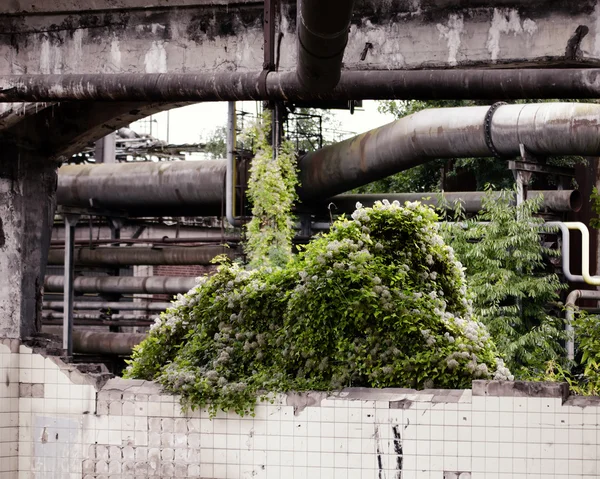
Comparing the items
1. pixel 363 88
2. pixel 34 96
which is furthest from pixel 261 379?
pixel 34 96

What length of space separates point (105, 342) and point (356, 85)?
12335mm

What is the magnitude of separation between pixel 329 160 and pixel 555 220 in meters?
4.14

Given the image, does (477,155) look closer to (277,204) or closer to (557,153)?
(557,153)

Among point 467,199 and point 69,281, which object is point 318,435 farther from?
point 69,281

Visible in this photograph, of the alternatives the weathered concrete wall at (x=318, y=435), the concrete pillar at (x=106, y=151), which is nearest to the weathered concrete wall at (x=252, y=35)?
the weathered concrete wall at (x=318, y=435)

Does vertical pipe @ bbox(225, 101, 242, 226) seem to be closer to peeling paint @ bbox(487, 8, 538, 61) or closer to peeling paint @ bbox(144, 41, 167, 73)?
peeling paint @ bbox(144, 41, 167, 73)

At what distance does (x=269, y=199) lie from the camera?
14328 millimetres

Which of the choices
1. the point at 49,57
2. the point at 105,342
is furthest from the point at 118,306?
the point at 49,57

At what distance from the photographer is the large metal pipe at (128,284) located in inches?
698

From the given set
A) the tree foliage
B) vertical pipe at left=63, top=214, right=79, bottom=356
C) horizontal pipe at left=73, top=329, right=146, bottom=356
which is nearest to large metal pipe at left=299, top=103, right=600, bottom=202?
the tree foliage

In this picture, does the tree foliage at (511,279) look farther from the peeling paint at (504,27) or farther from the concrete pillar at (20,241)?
the concrete pillar at (20,241)

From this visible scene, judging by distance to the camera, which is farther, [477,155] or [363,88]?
[477,155]

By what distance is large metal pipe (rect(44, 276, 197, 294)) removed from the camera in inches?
698

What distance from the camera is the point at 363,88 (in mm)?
6855
